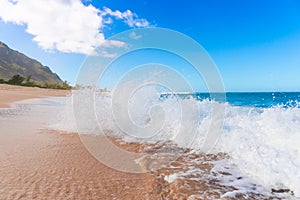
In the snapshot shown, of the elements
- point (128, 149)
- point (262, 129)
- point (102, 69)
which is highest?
point (102, 69)

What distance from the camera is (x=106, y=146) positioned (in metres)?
5.34

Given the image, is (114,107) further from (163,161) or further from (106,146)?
(163,161)

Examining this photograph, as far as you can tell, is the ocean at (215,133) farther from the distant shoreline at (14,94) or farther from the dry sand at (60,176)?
the distant shoreline at (14,94)

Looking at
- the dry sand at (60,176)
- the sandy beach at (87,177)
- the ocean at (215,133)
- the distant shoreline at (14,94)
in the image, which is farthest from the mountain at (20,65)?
the sandy beach at (87,177)

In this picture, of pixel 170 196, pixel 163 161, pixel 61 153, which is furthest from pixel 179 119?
pixel 170 196

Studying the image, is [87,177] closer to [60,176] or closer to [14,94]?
[60,176]

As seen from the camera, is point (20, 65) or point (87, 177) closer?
point (87, 177)

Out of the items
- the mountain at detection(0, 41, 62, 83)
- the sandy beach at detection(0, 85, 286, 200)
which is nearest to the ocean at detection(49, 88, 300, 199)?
the sandy beach at detection(0, 85, 286, 200)

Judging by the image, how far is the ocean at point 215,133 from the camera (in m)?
3.29

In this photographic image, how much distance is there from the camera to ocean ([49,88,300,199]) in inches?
129

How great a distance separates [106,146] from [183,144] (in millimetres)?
1876

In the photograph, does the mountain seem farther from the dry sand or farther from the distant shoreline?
the dry sand

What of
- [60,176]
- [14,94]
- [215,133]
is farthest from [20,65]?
[60,176]

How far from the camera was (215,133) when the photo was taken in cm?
596
